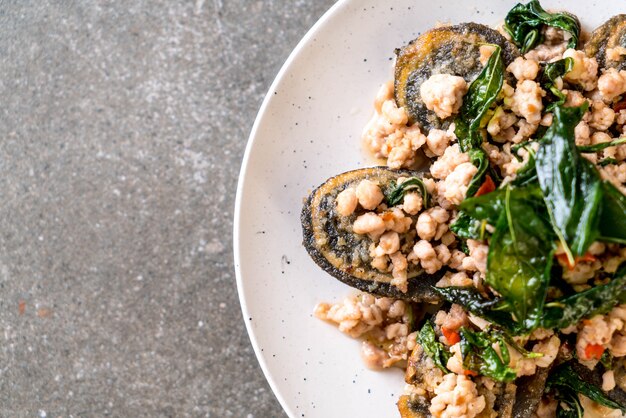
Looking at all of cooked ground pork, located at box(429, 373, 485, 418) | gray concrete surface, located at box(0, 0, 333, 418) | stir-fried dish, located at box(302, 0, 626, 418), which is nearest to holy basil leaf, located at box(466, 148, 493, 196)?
stir-fried dish, located at box(302, 0, 626, 418)

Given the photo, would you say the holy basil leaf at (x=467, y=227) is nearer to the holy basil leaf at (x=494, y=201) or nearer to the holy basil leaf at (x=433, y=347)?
the holy basil leaf at (x=494, y=201)

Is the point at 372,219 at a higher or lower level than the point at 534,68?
lower

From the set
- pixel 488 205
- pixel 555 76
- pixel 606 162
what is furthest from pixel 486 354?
pixel 555 76

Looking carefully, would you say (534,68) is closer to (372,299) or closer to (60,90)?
(372,299)

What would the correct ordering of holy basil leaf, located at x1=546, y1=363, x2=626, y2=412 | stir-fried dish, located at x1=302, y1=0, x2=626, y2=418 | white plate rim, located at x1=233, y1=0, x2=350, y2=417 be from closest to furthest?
1. stir-fried dish, located at x1=302, y1=0, x2=626, y2=418
2. holy basil leaf, located at x1=546, y1=363, x2=626, y2=412
3. white plate rim, located at x1=233, y1=0, x2=350, y2=417

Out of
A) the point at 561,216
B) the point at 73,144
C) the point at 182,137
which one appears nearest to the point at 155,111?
the point at 182,137

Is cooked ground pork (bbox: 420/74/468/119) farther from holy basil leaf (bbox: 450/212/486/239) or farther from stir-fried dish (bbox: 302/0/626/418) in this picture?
holy basil leaf (bbox: 450/212/486/239)
